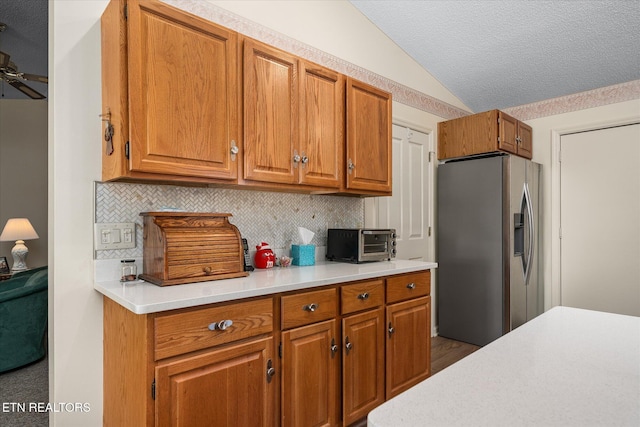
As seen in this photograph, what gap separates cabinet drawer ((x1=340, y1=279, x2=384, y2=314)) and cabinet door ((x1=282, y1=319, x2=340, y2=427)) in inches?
4.9

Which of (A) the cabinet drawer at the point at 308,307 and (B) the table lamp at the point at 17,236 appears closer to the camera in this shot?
(A) the cabinet drawer at the point at 308,307

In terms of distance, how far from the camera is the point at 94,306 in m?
1.74

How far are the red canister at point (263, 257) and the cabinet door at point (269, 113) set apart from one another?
0.44 meters

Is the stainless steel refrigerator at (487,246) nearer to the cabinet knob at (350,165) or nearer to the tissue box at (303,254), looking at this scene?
the cabinet knob at (350,165)

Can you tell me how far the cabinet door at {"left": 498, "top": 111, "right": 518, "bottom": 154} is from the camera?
333cm

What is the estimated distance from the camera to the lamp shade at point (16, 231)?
Answer: 166 inches

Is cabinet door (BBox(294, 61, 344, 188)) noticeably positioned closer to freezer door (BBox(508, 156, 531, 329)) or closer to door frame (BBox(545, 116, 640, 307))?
freezer door (BBox(508, 156, 531, 329))

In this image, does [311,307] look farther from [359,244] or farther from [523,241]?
[523,241]

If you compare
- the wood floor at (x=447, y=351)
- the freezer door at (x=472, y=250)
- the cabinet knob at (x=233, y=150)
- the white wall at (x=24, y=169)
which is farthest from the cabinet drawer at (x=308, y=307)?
the white wall at (x=24, y=169)

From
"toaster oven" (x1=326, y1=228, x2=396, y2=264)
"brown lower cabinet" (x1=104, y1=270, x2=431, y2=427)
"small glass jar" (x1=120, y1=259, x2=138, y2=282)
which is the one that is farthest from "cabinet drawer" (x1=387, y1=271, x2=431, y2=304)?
"small glass jar" (x1=120, y1=259, x2=138, y2=282)

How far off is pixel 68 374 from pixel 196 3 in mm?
1986

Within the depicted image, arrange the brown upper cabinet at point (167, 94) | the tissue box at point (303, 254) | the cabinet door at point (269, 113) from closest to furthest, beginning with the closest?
the brown upper cabinet at point (167, 94)
the cabinet door at point (269, 113)
the tissue box at point (303, 254)

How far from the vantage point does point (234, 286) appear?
1.62 meters

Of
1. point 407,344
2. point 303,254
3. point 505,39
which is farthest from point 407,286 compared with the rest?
point 505,39
